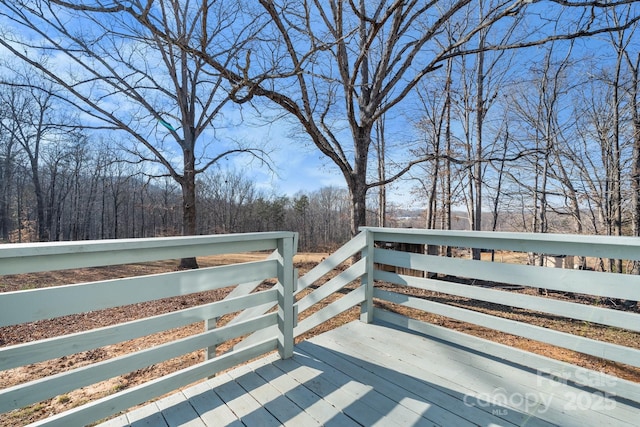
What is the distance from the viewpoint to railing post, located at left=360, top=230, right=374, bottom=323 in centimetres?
263

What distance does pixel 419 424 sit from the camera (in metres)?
1.44

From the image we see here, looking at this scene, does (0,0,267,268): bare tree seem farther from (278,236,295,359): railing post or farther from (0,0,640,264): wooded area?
(278,236,295,359): railing post

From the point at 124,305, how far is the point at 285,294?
97 cm

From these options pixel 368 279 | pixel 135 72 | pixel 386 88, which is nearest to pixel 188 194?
pixel 135 72

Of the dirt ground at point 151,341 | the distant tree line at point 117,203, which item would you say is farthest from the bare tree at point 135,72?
the distant tree line at point 117,203

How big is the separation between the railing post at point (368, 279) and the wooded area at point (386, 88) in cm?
257

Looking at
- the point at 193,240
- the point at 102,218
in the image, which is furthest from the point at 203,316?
the point at 102,218

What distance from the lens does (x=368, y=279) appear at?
2.67 meters

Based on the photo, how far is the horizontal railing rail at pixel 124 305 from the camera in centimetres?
118

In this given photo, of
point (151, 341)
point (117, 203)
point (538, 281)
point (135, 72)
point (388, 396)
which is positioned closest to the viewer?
point (388, 396)

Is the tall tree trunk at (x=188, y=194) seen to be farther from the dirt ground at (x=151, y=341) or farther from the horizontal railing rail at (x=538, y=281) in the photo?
the horizontal railing rail at (x=538, y=281)

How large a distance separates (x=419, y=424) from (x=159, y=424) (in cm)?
129

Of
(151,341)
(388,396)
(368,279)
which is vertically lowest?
(151,341)

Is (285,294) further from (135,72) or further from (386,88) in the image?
(135,72)
